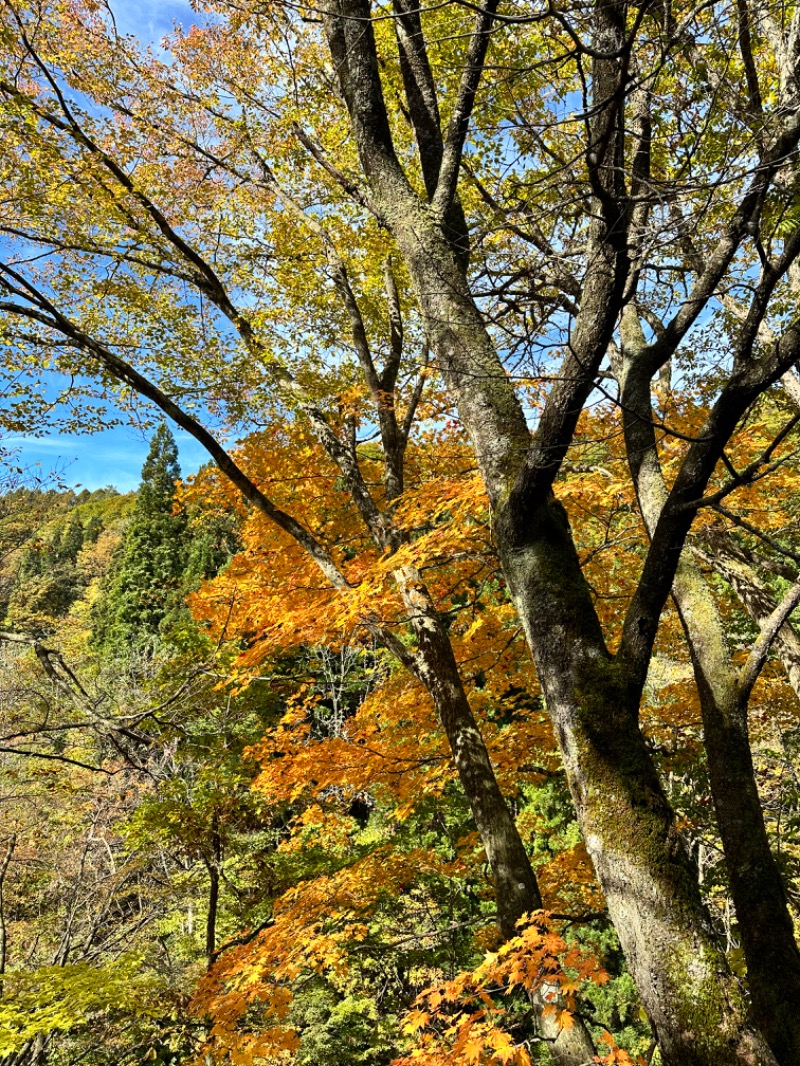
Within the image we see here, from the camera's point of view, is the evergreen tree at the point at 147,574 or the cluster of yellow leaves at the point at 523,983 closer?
the cluster of yellow leaves at the point at 523,983

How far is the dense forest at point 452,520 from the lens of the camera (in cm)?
198

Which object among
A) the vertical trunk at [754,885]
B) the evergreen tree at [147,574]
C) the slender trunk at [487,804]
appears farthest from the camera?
the evergreen tree at [147,574]

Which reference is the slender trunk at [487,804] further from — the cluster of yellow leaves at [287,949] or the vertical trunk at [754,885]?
the cluster of yellow leaves at [287,949]

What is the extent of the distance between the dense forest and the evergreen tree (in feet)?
50.1

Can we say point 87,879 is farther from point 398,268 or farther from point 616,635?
point 398,268

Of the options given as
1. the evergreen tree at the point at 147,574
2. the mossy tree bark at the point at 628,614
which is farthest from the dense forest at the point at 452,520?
the evergreen tree at the point at 147,574

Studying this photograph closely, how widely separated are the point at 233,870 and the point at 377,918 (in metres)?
2.59

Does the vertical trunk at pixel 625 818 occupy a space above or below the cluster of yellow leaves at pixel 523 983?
above

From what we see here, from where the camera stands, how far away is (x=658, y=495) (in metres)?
3.95

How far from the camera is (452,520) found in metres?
4.53

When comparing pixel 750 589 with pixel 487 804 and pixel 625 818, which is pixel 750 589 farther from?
pixel 625 818

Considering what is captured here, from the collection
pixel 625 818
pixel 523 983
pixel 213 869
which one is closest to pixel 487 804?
pixel 523 983

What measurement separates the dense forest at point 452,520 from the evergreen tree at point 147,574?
15.3 metres

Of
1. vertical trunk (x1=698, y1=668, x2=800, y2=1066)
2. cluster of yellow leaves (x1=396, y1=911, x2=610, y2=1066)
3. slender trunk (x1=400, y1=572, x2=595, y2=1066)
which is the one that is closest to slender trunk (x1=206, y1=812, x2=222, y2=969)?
slender trunk (x1=400, y1=572, x2=595, y2=1066)
